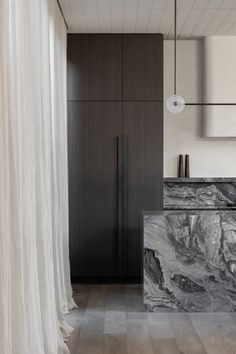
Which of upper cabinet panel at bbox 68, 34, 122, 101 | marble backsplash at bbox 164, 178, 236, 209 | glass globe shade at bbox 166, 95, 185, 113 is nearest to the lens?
glass globe shade at bbox 166, 95, 185, 113

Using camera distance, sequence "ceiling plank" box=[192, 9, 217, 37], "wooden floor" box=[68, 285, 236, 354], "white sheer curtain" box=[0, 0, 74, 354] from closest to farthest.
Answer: "white sheer curtain" box=[0, 0, 74, 354] → "wooden floor" box=[68, 285, 236, 354] → "ceiling plank" box=[192, 9, 217, 37]

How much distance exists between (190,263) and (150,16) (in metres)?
2.43

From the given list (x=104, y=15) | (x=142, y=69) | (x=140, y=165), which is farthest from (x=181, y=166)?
(x=104, y=15)

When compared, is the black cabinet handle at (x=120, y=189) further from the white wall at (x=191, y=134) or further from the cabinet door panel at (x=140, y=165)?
the white wall at (x=191, y=134)

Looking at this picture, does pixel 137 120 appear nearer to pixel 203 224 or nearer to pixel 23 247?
pixel 203 224

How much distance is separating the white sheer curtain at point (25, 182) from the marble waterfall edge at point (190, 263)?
106 cm

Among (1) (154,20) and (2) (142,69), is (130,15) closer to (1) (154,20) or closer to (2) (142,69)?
(1) (154,20)

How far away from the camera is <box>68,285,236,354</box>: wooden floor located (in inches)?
156

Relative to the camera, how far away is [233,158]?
6.52 metres

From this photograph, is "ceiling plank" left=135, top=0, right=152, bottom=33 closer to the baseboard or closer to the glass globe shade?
the glass globe shade

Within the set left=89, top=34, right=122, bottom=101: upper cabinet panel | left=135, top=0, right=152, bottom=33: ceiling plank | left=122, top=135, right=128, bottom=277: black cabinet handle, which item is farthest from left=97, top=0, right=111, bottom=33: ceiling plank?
left=122, top=135, right=128, bottom=277: black cabinet handle

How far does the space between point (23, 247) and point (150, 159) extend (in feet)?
11.6

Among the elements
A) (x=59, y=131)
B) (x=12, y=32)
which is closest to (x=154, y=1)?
(x=59, y=131)

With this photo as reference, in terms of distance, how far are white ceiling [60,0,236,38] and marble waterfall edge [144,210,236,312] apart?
1909mm
